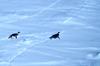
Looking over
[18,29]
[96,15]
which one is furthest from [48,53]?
[96,15]

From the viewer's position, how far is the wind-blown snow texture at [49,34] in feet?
19.6

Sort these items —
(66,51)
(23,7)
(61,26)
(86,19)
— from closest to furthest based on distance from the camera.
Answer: (66,51) < (61,26) < (86,19) < (23,7)

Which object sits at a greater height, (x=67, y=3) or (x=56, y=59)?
(x=67, y=3)

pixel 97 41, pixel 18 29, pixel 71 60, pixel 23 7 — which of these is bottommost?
pixel 71 60

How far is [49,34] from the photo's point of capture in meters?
7.86

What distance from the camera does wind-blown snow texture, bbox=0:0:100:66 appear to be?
19.6 feet

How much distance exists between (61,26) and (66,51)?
246 centimetres

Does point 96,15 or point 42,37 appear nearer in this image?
point 42,37

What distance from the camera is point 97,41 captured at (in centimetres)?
734

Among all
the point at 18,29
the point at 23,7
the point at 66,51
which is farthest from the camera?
the point at 23,7

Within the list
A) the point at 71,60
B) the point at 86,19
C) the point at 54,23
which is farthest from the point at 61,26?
the point at 71,60

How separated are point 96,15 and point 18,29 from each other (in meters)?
3.72

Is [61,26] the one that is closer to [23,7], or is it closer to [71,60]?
[71,60]

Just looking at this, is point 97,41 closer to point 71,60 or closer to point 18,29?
point 71,60
